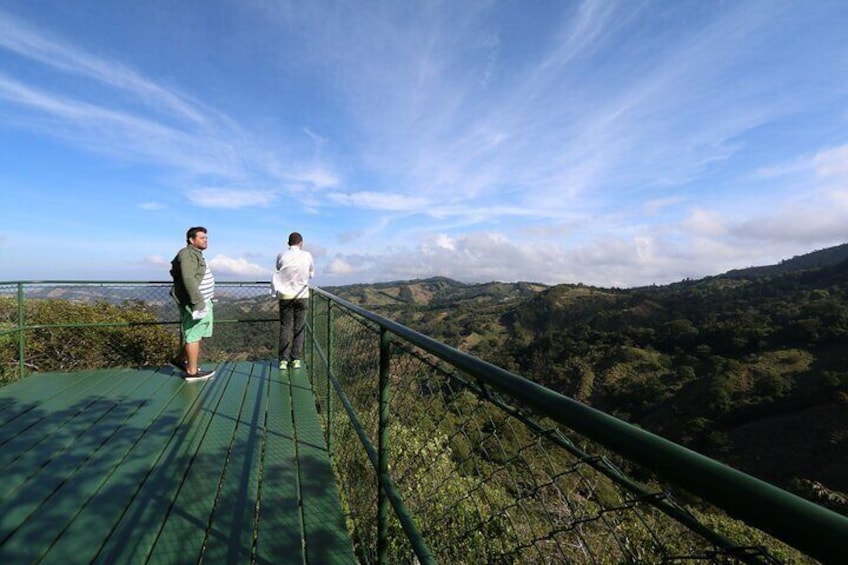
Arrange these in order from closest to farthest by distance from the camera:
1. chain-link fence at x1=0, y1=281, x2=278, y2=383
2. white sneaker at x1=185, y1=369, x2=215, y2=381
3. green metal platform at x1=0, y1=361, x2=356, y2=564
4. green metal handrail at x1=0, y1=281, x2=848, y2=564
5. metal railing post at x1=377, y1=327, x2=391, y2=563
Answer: green metal handrail at x1=0, y1=281, x2=848, y2=564
metal railing post at x1=377, y1=327, x2=391, y2=563
green metal platform at x1=0, y1=361, x2=356, y2=564
white sneaker at x1=185, y1=369, x2=215, y2=381
chain-link fence at x1=0, y1=281, x2=278, y2=383

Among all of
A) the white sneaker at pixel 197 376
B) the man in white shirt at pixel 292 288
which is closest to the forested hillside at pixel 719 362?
the man in white shirt at pixel 292 288

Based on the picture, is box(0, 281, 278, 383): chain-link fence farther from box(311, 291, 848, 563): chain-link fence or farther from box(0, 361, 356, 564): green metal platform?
box(311, 291, 848, 563): chain-link fence

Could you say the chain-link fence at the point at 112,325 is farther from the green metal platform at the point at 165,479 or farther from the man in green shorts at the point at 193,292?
the green metal platform at the point at 165,479

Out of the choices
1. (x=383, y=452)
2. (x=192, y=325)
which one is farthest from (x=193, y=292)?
(x=383, y=452)

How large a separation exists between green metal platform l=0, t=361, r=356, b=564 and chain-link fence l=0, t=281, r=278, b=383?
1517 mm

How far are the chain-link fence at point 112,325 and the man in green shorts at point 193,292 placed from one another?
0.74 m

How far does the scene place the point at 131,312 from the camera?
10578 millimetres

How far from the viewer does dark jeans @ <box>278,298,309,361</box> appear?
5098 millimetres

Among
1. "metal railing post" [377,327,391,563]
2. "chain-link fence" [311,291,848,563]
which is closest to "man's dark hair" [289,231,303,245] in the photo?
"chain-link fence" [311,291,848,563]

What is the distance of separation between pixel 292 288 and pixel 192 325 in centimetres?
111

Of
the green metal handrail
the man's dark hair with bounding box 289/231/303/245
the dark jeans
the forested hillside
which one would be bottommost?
the forested hillside

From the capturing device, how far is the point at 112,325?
569cm

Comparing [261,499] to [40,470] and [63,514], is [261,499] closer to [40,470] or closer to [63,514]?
[63,514]

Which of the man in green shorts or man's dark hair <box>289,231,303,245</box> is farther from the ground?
man's dark hair <box>289,231,303,245</box>
